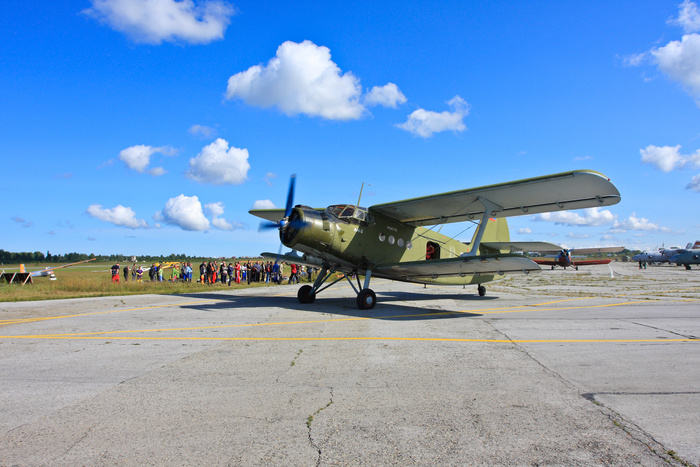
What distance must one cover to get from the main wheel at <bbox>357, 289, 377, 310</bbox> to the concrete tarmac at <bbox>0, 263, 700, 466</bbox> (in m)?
3.32

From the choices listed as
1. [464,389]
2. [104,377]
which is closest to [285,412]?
[464,389]

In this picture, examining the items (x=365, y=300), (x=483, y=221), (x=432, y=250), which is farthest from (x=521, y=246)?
(x=365, y=300)

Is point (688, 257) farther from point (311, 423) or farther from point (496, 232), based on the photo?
point (311, 423)

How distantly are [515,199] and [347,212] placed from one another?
18.2ft

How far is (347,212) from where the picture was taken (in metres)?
13.1

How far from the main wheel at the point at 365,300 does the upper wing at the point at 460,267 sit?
4.14ft

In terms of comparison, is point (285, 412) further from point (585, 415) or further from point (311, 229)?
point (311, 229)

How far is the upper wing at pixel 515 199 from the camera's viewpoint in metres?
10.7

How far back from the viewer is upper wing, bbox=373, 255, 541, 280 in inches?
432

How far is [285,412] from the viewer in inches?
154

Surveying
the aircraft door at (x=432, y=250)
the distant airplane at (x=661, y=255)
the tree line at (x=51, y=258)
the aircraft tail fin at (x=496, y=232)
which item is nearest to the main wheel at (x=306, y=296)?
the aircraft door at (x=432, y=250)

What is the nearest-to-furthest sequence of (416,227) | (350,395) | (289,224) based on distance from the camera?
(350,395) < (289,224) < (416,227)

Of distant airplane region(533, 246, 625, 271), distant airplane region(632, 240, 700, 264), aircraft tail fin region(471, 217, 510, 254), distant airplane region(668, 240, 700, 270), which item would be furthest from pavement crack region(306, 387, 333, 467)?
distant airplane region(632, 240, 700, 264)

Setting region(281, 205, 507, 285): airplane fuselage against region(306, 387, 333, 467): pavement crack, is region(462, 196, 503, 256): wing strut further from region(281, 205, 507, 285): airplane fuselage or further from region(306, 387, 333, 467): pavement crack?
region(306, 387, 333, 467): pavement crack
